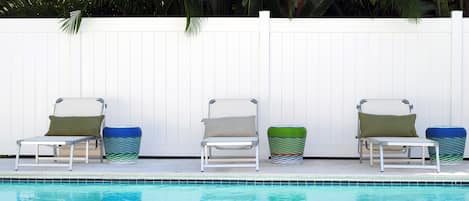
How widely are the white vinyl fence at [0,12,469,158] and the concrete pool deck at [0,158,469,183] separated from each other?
950 millimetres

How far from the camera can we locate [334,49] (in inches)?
397

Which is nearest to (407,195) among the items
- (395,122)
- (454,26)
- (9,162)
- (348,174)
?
(348,174)

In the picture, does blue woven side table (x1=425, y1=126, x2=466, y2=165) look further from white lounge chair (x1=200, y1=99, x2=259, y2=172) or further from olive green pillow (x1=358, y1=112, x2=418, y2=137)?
white lounge chair (x1=200, y1=99, x2=259, y2=172)

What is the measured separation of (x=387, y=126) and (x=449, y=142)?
805mm

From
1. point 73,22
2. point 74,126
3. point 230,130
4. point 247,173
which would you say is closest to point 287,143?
point 230,130

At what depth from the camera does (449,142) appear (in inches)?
368

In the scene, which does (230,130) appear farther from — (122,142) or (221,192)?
(221,192)

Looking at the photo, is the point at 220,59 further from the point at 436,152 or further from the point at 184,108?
the point at 436,152

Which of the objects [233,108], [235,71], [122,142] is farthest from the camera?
[235,71]

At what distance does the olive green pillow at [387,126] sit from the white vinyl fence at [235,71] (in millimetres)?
670

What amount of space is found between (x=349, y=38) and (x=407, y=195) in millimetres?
2926

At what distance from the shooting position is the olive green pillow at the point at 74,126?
9.47m

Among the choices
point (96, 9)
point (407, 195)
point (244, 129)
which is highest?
point (96, 9)

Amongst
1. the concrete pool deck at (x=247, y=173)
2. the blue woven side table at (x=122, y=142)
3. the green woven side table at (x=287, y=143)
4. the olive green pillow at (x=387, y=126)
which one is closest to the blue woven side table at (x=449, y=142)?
the concrete pool deck at (x=247, y=173)
